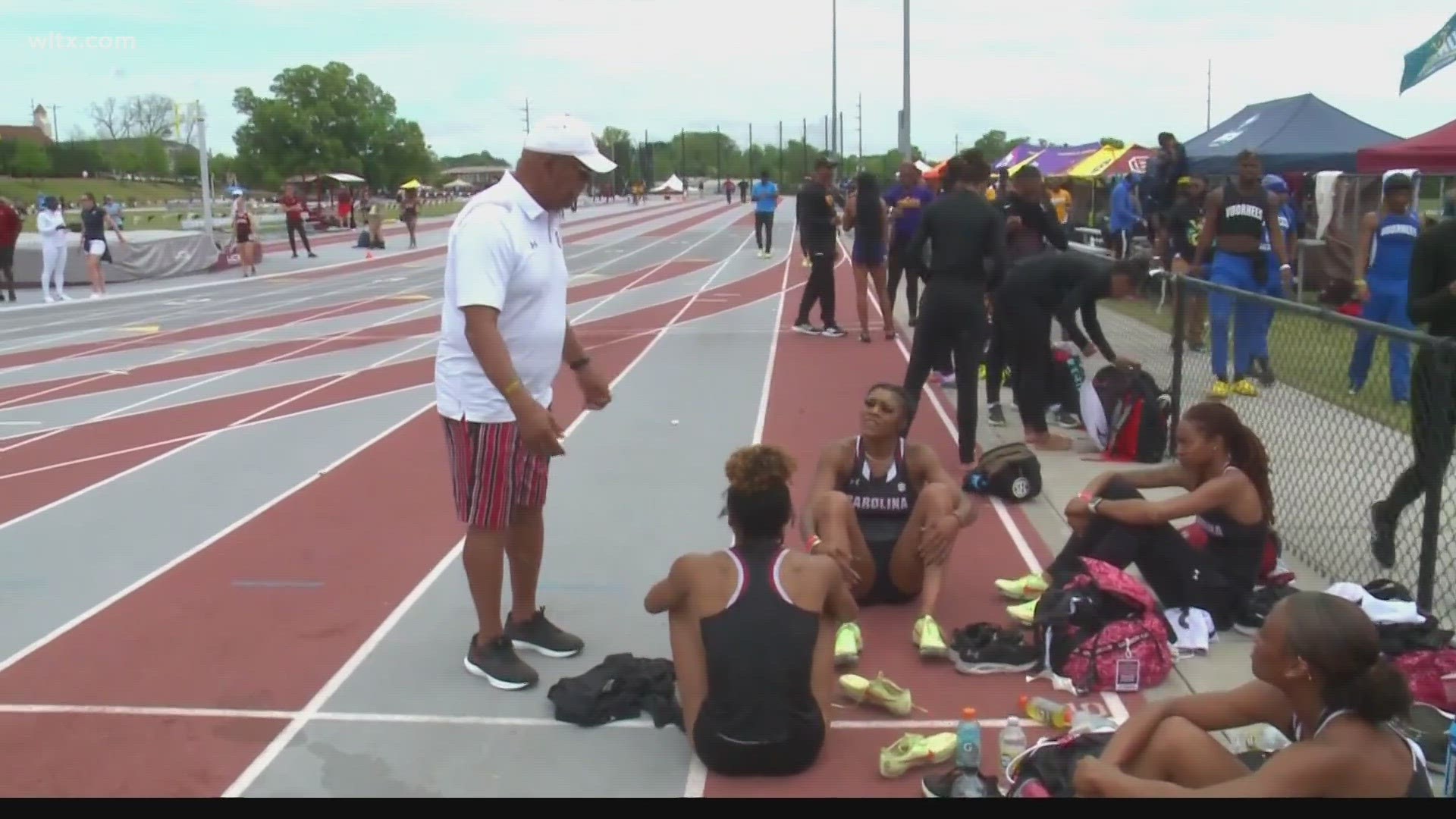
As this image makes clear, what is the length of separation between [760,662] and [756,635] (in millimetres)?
79

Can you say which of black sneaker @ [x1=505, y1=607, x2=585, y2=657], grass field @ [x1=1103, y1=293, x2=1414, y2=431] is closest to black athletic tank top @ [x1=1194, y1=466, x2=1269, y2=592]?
black sneaker @ [x1=505, y1=607, x2=585, y2=657]

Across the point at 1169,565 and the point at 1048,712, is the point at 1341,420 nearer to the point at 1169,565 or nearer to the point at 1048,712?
the point at 1169,565

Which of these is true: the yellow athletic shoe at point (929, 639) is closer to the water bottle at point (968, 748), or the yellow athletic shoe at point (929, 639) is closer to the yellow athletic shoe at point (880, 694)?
the yellow athletic shoe at point (880, 694)

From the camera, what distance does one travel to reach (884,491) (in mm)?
5828

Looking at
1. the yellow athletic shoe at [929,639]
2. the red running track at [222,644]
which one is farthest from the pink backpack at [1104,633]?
the red running track at [222,644]

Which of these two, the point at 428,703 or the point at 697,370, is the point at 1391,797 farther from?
the point at 697,370

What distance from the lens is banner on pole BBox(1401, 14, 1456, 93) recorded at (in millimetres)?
12234

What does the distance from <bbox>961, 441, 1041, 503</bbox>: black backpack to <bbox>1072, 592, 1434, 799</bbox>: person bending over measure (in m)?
4.09

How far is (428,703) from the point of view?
4754 mm

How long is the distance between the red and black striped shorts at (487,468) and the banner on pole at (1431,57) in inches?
429

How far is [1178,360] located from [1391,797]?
18.9 feet

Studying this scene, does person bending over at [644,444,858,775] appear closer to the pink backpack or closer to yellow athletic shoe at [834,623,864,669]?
yellow athletic shoe at [834,623,864,669]

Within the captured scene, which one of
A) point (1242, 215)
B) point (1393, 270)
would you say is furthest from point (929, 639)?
point (1242, 215)

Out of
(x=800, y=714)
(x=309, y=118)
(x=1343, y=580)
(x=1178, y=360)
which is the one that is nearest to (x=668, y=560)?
(x=800, y=714)
